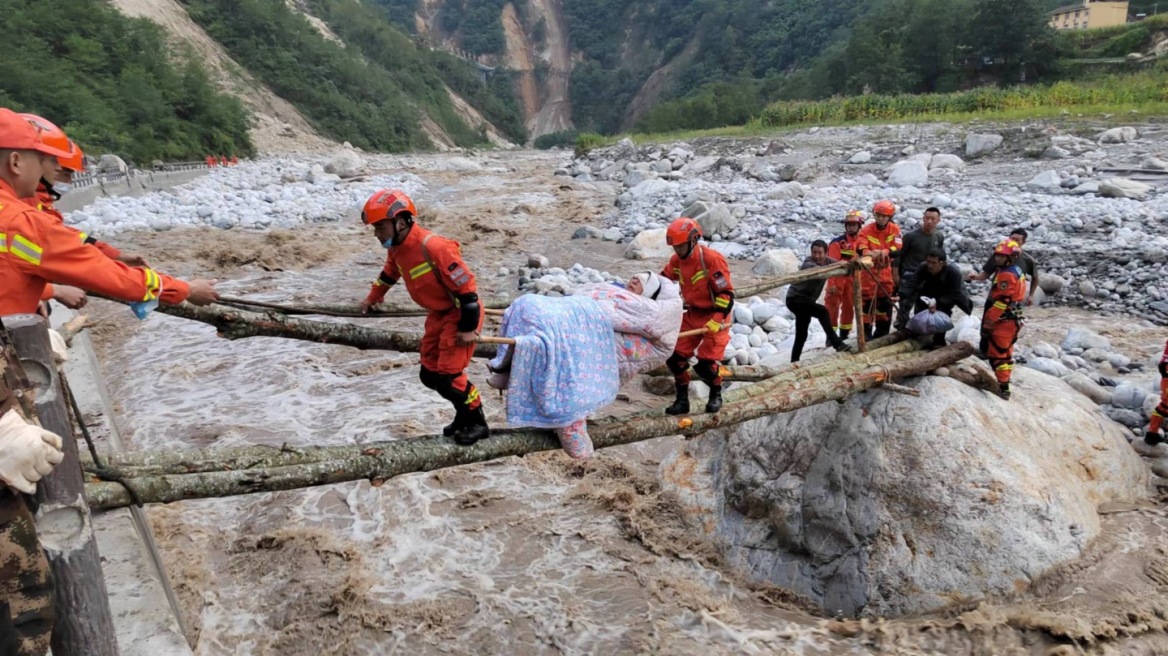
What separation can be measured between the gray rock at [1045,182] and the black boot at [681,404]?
13420mm

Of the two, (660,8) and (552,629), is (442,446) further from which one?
(660,8)

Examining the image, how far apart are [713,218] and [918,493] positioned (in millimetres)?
10924

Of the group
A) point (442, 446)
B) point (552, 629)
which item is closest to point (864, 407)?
point (552, 629)

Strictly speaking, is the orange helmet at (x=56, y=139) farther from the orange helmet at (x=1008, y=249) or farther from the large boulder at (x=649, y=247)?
the large boulder at (x=649, y=247)

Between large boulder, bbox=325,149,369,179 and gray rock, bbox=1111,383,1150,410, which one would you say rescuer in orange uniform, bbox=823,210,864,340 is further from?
large boulder, bbox=325,149,369,179

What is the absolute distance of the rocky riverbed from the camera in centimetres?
441

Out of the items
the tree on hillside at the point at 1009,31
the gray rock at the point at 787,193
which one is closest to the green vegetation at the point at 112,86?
the gray rock at the point at 787,193

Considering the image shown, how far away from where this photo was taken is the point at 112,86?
26.3m

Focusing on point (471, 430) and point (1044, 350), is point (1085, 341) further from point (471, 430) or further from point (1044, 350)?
point (471, 430)

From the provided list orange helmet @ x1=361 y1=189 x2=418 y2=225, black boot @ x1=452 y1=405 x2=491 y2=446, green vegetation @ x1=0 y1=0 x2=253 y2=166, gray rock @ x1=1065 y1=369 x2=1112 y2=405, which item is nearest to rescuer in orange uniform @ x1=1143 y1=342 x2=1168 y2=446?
gray rock @ x1=1065 y1=369 x2=1112 y2=405

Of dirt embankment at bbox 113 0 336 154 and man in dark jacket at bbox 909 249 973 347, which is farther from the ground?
dirt embankment at bbox 113 0 336 154

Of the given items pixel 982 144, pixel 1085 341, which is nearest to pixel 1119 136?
pixel 982 144

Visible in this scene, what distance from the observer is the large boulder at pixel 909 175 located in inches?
663

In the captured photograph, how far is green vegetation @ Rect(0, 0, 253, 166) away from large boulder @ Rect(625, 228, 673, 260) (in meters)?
18.5
